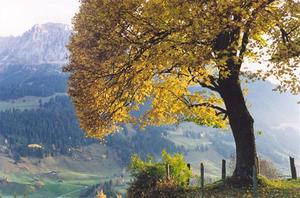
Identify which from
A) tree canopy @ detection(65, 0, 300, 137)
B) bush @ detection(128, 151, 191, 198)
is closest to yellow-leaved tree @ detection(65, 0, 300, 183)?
tree canopy @ detection(65, 0, 300, 137)

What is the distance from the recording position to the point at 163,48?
94.5 feet

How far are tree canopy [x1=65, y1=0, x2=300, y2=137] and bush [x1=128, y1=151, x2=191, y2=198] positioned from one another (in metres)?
4.50

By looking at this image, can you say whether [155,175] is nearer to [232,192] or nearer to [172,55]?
[232,192]

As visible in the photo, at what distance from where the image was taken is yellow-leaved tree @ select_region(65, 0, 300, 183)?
27375mm

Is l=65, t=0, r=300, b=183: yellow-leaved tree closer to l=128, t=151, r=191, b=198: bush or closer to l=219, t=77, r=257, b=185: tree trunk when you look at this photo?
l=219, t=77, r=257, b=185: tree trunk

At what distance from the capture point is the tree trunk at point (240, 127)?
1382 inches

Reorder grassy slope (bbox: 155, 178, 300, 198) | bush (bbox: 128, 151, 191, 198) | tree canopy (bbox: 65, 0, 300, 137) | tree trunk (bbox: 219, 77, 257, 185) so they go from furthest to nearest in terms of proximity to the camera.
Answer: bush (bbox: 128, 151, 191, 198), tree trunk (bbox: 219, 77, 257, 185), grassy slope (bbox: 155, 178, 300, 198), tree canopy (bbox: 65, 0, 300, 137)

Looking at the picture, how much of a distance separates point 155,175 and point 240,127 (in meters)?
7.78

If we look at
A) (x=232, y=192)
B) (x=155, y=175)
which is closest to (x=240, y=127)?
(x=232, y=192)

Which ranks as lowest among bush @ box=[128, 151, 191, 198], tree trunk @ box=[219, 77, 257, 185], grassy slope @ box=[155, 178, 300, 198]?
grassy slope @ box=[155, 178, 300, 198]

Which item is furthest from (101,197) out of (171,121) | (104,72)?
(104,72)

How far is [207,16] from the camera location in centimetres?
2642

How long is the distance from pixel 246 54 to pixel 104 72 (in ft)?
36.4

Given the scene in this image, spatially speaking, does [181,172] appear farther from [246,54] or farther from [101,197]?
[101,197]
